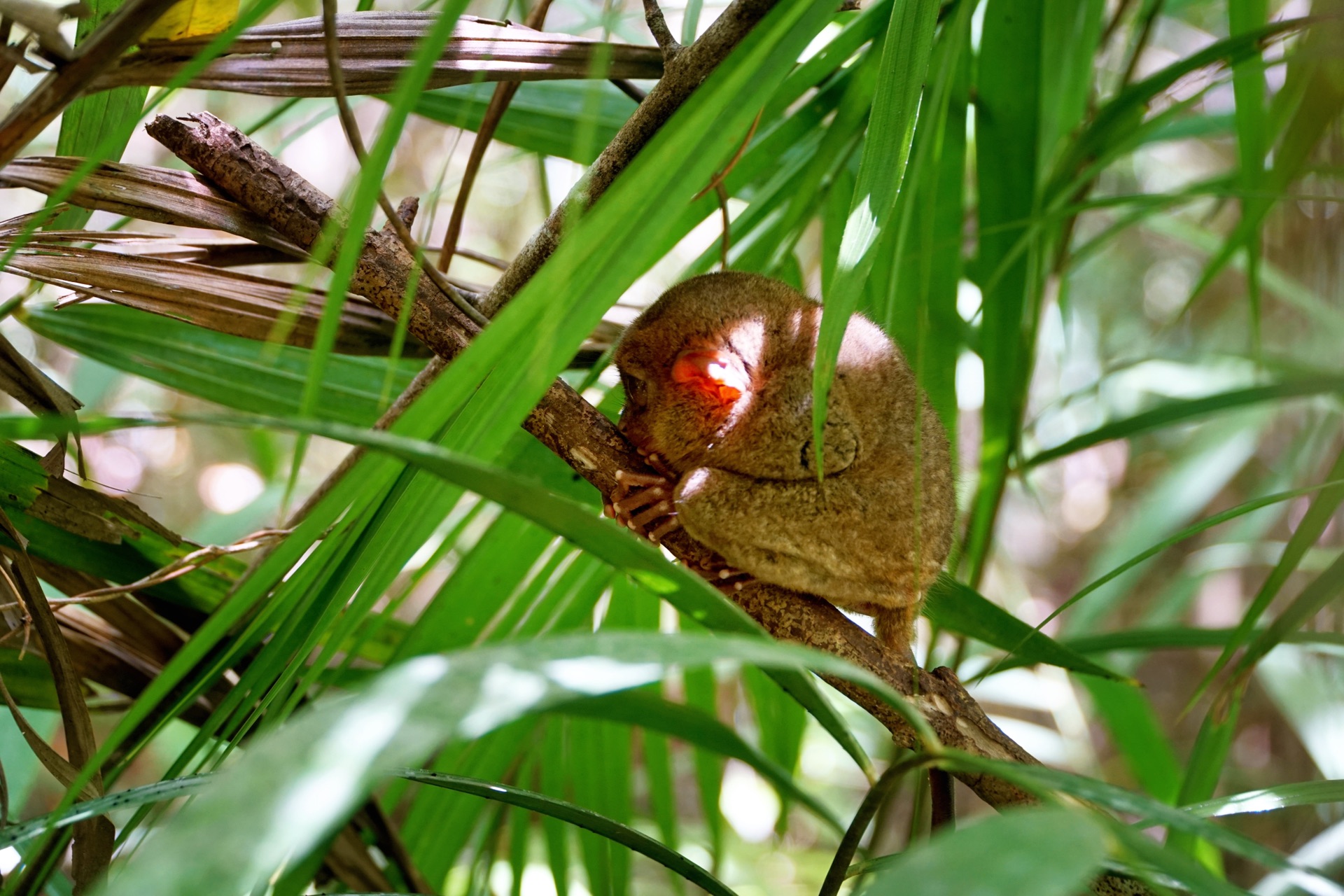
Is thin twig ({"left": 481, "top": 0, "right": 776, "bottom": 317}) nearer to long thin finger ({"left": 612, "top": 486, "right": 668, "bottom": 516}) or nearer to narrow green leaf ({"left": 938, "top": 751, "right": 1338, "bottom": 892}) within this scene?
long thin finger ({"left": 612, "top": 486, "right": 668, "bottom": 516})

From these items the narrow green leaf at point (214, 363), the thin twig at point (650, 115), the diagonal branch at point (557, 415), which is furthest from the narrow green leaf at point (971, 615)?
the narrow green leaf at point (214, 363)

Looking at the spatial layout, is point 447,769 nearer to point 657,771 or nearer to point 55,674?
point 657,771

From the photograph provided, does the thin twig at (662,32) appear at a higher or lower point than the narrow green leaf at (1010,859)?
higher

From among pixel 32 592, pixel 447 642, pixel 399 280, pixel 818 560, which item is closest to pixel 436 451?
pixel 399 280

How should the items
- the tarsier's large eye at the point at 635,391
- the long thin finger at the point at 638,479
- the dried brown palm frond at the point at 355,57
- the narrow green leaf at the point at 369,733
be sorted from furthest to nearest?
the tarsier's large eye at the point at 635,391, the long thin finger at the point at 638,479, the dried brown palm frond at the point at 355,57, the narrow green leaf at the point at 369,733

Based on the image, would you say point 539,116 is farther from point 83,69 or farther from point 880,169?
point 83,69

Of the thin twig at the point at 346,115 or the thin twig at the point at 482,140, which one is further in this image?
the thin twig at the point at 482,140

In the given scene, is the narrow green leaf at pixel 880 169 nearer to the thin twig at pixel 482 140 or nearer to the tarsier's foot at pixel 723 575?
the tarsier's foot at pixel 723 575

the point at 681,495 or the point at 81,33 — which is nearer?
the point at 81,33
